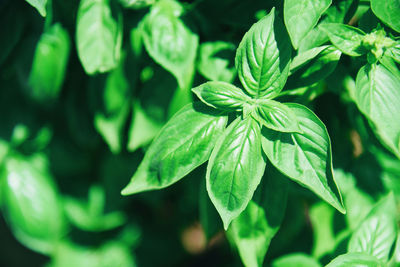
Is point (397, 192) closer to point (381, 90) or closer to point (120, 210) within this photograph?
point (381, 90)

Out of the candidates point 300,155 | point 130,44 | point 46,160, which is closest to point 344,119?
point 300,155

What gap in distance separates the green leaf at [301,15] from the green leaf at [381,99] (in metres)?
0.12

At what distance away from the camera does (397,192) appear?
904mm

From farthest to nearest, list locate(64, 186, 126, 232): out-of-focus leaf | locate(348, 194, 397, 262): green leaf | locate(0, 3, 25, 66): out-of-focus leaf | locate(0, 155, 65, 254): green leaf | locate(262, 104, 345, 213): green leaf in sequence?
locate(64, 186, 126, 232): out-of-focus leaf
locate(0, 155, 65, 254): green leaf
locate(0, 3, 25, 66): out-of-focus leaf
locate(348, 194, 397, 262): green leaf
locate(262, 104, 345, 213): green leaf

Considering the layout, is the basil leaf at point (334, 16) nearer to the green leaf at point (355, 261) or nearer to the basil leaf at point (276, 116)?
the basil leaf at point (276, 116)

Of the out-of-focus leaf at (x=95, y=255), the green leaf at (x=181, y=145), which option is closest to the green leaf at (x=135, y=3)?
the green leaf at (x=181, y=145)

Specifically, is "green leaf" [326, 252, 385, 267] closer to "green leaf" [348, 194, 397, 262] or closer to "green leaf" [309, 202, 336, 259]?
"green leaf" [348, 194, 397, 262]

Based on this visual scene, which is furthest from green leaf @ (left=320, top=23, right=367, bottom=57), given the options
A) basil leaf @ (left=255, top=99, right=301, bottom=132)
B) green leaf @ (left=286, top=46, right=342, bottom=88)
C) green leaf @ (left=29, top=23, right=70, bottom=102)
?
green leaf @ (left=29, top=23, right=70, bottom=102)

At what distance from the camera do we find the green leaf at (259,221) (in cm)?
73

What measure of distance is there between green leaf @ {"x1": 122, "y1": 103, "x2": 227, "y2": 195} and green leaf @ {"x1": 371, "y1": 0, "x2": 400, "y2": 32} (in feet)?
0.97

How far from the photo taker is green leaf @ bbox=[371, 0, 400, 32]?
24.1 inches

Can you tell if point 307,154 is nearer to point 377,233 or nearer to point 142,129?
point 377,233

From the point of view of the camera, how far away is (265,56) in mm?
635

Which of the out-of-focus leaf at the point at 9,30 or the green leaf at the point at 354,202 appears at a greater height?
the out-of-focus leaf at the point at 9,30
